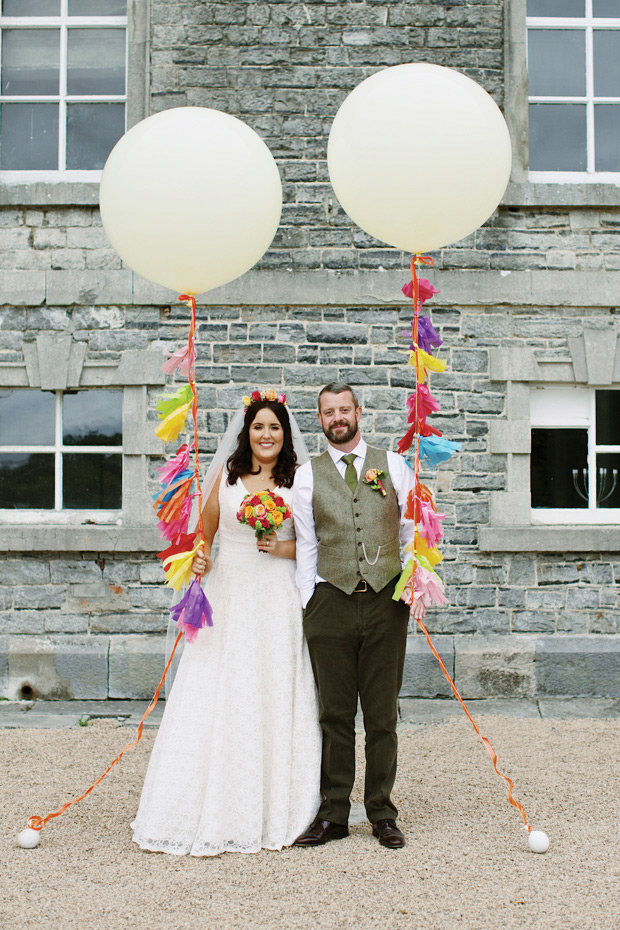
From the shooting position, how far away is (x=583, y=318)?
19.6ft

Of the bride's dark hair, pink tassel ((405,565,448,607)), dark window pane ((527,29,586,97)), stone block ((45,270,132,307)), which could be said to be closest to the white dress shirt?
the bride's dark hair

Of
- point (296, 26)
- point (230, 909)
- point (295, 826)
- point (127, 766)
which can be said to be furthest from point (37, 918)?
point (296, 26)

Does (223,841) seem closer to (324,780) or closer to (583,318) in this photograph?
(324,780)

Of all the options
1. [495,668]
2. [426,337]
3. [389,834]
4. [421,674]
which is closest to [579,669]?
[495,668]

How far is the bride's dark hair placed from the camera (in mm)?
3568

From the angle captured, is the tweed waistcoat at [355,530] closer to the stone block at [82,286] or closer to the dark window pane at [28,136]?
the stone block at [82,286]

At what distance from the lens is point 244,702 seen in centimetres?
337

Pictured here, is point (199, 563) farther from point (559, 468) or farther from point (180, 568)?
point (559, 468)

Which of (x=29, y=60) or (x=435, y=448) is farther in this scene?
(x=29, y=60)

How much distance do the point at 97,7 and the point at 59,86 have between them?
2.07 feet

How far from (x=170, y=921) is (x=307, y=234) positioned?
4.44m

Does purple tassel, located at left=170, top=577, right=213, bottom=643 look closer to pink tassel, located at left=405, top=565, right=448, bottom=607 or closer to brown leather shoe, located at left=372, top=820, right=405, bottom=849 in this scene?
pink tassel, located at left=405, top=565, right=448, bottom=607

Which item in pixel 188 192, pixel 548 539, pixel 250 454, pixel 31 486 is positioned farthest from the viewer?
pixel 31 486

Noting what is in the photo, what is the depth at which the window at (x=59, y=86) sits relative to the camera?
6.16 m
